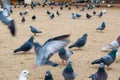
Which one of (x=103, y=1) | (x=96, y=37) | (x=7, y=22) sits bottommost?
(x=103, y=1)

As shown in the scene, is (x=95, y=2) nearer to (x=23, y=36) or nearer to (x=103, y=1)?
(x=103, y=1)

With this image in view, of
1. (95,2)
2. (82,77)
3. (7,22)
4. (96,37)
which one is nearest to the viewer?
(7,22)

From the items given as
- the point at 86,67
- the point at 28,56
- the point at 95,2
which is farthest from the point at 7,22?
the point at 95,2

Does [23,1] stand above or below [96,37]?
below

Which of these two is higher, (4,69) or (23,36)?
(4,69)

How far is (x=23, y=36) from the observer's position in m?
12.6

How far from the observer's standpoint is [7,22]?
501 cm

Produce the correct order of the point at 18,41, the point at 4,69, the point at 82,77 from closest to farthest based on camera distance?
the point at 82,77, the point at 4,69, the point at 18,41

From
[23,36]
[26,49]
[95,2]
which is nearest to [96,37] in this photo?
[23,36]

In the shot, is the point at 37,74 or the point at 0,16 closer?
the point at 0,16

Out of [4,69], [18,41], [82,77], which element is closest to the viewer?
[82,77]

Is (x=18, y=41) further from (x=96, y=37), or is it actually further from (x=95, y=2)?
(x=95, y=2)

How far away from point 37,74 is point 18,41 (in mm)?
4356

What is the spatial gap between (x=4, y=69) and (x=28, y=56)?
151cm
